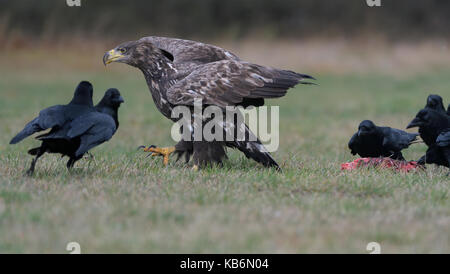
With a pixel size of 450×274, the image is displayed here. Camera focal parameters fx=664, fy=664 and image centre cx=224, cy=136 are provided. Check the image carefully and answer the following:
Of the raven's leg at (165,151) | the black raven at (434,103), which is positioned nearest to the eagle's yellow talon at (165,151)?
the raven's leg at (165,151)

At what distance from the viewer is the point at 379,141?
6.53m

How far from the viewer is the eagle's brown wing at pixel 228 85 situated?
600cm

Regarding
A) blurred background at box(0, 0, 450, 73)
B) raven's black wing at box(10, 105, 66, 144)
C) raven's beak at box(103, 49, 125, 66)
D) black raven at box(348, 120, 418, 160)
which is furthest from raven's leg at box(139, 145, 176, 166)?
blurred background at box(0, 0, 450, 73)

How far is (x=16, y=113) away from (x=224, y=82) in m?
7.03

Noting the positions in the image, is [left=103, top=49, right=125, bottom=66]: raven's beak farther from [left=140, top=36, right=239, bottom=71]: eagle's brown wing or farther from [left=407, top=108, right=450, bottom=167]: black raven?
[left=407, top=108, right=450, bottom=167]: black raven

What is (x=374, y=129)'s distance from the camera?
21.2 feet

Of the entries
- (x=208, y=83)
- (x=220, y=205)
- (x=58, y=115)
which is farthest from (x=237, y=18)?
(x=220, y=205)

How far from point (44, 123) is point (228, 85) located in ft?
5.56

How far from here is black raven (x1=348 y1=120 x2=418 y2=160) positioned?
6.47 metres

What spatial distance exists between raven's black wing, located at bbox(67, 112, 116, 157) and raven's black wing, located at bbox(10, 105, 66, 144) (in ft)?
0.37

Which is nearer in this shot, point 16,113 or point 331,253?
point 331,253

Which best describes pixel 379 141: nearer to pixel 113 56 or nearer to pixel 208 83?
pixel 208 83

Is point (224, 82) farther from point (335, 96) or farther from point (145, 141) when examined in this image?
point (335, 96)

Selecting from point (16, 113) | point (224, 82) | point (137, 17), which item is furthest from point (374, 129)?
point (137, 17)
